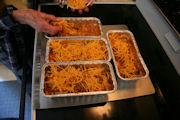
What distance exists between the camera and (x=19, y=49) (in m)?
1.06

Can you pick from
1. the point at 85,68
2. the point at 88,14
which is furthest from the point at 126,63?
the point at 88,14

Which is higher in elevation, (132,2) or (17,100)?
(132,2)

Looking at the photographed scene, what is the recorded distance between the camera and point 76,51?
1.05 meters

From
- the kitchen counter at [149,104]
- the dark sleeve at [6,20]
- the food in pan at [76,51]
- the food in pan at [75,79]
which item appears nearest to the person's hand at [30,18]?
the dark sleeve at [6,20]

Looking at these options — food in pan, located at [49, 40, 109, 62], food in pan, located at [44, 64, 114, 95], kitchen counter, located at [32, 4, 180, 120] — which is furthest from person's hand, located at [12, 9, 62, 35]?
kitchen counter, located at [32, 4, 180, 120]

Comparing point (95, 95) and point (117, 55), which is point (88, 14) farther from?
point (95, 95)

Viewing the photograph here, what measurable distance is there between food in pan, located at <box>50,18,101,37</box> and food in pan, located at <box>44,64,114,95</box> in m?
0.36

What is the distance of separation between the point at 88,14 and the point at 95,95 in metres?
0.87

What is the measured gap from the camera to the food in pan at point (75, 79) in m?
0.87

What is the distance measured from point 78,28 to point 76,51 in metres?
0.30

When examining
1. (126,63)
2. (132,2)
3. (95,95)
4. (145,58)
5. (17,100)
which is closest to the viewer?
(95,95)

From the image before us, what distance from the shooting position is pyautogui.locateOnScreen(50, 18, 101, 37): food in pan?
1182 millimetres

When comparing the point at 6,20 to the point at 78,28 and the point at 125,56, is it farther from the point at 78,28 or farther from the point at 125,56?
the point at 125,56

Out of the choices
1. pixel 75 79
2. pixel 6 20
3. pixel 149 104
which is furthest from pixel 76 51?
pixel 149 104
